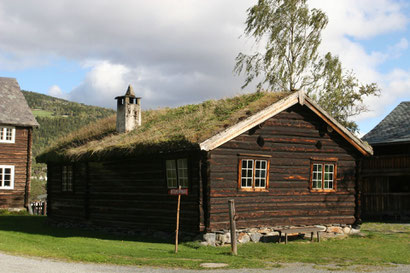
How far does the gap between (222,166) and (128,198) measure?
501 centimetres

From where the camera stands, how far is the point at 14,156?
35812 mm

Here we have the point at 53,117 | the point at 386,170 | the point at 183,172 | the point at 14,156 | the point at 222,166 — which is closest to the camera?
the point at 222,166

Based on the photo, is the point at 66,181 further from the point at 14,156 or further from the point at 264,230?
the point at 14,156

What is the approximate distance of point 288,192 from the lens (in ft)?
65.8

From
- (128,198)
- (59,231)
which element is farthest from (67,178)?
(128,198)

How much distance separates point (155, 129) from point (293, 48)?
17.4 metres

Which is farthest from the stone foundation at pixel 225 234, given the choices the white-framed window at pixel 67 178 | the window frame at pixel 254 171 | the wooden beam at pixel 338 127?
the wooden beam at pixel 338 127

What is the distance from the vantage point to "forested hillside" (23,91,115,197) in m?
104

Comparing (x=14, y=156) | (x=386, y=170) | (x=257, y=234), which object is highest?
(x=14, y=156)

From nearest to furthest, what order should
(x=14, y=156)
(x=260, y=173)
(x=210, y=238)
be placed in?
1. (x=210, y=238)
2. (x=260, y=173)
3. (x=14, y=156)

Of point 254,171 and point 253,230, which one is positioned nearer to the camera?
point 253,230


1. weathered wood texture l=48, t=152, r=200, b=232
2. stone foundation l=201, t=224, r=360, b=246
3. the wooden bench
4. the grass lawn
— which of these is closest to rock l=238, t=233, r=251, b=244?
stone foundation l=201, t=224, r=360, b=246

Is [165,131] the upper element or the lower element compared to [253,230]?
upper

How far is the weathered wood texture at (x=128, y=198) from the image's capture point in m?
18.4
